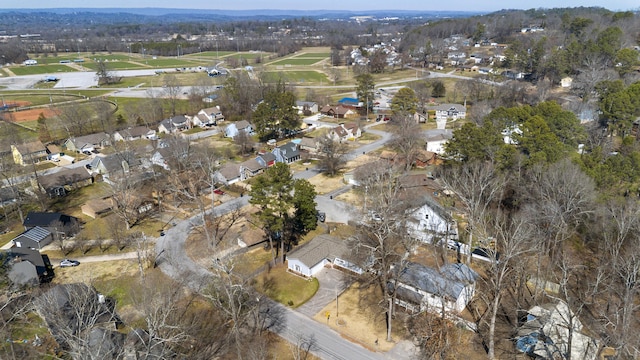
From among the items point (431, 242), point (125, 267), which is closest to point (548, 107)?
point (431, 242)

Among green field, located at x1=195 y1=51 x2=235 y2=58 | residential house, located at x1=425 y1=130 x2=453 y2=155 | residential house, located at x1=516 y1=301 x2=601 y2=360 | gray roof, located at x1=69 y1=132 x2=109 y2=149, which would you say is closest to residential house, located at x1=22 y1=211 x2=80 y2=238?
gray roof, located at x1=69 y1=132 x2=109 y2=149

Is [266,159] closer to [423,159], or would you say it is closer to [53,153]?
[423,159]

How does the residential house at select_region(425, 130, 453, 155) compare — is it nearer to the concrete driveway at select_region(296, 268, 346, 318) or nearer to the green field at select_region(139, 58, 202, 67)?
the concrete driveway at select_region(296, 268, 346, 318)

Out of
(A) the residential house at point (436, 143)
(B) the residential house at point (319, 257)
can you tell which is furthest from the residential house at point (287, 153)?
(B) the residential house at point (319, 257)

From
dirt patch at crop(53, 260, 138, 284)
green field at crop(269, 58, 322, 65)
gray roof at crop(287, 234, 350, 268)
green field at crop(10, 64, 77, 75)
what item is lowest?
dirt patch at crop(53, 260, 138, 284)

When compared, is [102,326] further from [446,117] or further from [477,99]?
[477,99]

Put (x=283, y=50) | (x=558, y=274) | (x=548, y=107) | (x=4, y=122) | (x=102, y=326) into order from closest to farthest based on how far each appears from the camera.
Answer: (x=102, y=326), (x=558, y=274), (x=548, y=107), (x=4, y=122), (x=283, y=50)
